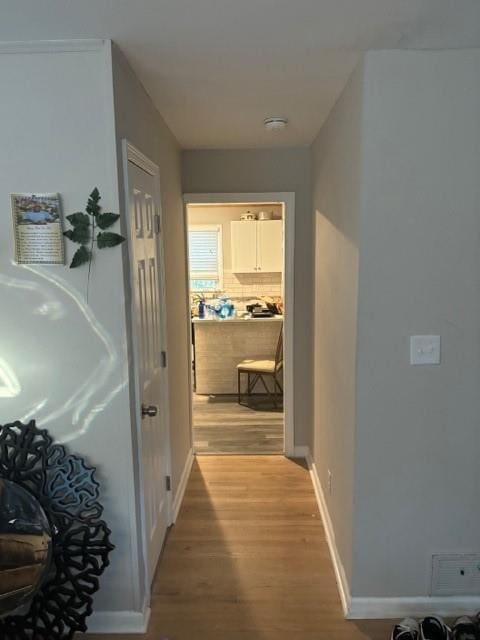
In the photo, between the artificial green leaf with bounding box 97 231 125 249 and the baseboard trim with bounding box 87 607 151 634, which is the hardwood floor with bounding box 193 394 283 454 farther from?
the artificial green leaf with bounding box 97 231 125 249

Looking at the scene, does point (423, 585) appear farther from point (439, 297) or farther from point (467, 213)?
point (467, 213)

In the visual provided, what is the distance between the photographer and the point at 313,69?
197 cm

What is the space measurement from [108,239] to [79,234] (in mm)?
111

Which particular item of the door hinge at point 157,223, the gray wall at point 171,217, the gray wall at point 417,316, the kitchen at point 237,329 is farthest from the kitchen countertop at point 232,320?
the gray wall at point 417,316

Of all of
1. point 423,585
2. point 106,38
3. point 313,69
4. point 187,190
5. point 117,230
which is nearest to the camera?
point 106,38

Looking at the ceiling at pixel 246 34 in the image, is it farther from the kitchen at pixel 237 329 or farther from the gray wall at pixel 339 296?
the kitchen at pixel 237 329

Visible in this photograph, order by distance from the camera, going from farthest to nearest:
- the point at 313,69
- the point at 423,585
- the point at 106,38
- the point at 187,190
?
the point at 187,190 → the point at 423,585 → the point at 313,69 → the point at 106,38

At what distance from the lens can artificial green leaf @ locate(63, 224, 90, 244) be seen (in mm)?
1786

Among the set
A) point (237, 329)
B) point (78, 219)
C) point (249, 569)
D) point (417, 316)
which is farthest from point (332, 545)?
point (237, 329)

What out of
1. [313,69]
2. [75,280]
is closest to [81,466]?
[75,280]

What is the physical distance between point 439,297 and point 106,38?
155cm

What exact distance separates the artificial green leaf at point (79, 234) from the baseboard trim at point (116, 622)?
5.11ft

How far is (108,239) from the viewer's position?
1.79 meters

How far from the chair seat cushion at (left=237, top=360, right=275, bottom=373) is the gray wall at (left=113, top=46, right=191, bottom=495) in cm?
143
